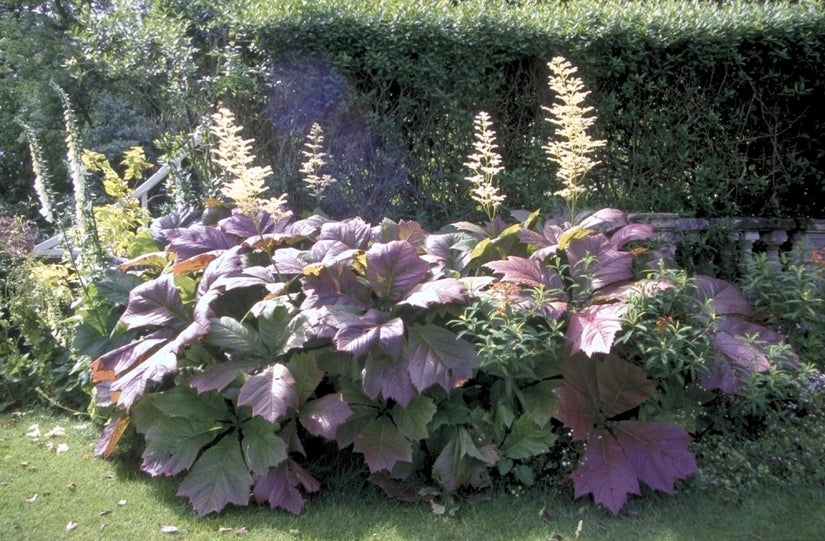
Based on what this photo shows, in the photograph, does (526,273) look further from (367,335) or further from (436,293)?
(367,335)

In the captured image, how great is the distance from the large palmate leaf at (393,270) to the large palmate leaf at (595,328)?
0.81m

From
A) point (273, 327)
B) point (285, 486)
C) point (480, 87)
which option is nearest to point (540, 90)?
point (480, 87)

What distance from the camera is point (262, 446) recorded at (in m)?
3.46

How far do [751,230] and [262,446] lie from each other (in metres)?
4.09

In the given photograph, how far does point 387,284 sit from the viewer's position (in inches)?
144

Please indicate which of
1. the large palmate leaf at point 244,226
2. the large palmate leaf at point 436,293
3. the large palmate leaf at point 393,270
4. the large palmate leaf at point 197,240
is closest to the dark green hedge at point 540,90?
the large palmate leaf at point 244,226

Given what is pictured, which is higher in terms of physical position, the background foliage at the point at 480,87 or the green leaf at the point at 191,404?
the background foliage at the point at 480,87

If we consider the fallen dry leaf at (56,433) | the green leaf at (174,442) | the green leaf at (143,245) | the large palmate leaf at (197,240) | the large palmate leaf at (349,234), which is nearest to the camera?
the green leaf at (174,442)

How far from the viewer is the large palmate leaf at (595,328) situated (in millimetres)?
3252

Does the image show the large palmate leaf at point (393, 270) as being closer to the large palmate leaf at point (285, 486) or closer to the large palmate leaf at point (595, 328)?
the large palmate leaf at point (595, 328)

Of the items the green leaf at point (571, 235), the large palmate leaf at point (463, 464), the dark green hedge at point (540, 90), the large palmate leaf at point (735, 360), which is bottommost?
the large palmate leaf at point (463, 464)

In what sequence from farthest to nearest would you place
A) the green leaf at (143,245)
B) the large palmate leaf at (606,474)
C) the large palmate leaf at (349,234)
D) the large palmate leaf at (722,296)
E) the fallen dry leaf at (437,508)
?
the green leaf at (143,245)
the large palmate leaf at (349,234)
the large palmate leaf at (722,296)
the fallen dry leaf at (437,508)
the large palmate leaf at (606,474)

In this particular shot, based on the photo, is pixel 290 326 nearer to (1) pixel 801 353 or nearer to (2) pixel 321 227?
(2) pixel 321 227

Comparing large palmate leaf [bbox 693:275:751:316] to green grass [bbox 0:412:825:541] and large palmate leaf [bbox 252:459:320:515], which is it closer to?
green grass [bbox 0:412:825:541]
